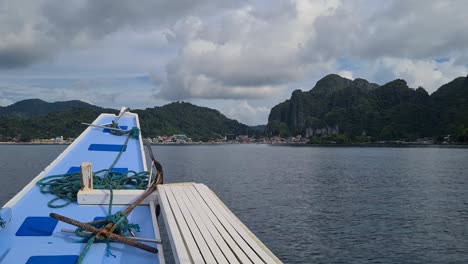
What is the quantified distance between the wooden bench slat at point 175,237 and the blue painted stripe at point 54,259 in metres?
1.45

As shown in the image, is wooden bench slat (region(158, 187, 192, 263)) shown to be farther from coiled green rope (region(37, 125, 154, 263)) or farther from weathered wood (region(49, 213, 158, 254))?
coiled green rope (region(37, 125, 154, 263))

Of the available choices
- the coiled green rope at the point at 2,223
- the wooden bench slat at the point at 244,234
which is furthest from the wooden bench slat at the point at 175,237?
the coiled green rope at the point at 2,223

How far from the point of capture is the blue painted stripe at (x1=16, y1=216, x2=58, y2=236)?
6.72 meters

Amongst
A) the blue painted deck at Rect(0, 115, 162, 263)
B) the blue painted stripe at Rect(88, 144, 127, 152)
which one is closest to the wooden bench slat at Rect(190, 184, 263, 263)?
the blue painted deck at Rect(0, 115, 162, 263)

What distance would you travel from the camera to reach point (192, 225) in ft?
20.4

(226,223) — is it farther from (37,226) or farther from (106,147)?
(106,147)

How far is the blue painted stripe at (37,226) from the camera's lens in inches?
265

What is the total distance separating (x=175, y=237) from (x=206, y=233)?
18.3 inches

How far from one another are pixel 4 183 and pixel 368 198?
39.5 m

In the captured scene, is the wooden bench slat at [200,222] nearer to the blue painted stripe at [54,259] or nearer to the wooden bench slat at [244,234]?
the wooden bench slat at [244,234]

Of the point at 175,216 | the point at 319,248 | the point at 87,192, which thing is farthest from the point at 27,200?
the point at 319,248

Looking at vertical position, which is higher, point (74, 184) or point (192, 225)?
point (74, 184)

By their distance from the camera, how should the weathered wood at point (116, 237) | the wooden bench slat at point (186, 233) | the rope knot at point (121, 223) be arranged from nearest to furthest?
the wooden bench slat at point (186, 233) → the weathered wood at point (116, 237) → the rope knot at point (121, 223)

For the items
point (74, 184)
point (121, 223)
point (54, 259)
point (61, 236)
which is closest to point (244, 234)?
point (121, 223)
